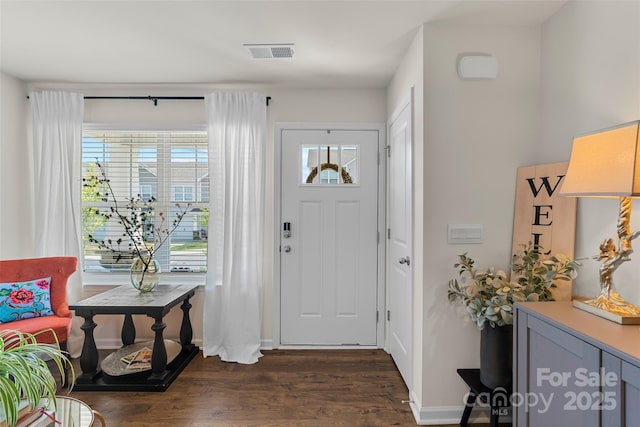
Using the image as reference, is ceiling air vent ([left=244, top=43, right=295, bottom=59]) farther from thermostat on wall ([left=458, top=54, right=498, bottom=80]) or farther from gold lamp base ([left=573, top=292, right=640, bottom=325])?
gold lamp base ([left=573, top=292, right=640, bottom=325])

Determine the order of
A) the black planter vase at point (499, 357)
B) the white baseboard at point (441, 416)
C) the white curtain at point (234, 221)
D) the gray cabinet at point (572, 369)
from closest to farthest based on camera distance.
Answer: the gray cabinet at point (572, 369)
the black planter vase at point (499, 357)
the white baseboard at point (441, 416)
the white curtain at point (234, 221)

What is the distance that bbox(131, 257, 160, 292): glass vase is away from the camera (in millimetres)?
2637

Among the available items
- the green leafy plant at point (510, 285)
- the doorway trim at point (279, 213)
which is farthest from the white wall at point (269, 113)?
the green leafy plant at point (510, 285)

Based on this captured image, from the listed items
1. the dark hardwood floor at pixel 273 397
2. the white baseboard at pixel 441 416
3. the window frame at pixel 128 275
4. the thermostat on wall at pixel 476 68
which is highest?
→ the thermostat on wall at pixel 476 68

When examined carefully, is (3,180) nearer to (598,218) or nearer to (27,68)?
(27,68)

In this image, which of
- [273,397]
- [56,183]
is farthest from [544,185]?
[56,183]

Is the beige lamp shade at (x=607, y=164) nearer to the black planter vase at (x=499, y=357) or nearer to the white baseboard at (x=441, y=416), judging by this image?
the black planter vase at (x=499, y=357)

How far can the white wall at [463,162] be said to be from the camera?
6.36 feet

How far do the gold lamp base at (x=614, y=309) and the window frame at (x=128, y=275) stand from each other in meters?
2.78

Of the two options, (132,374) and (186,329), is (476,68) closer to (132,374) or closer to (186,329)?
(186,329)

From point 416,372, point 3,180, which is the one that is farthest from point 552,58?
point 3,180

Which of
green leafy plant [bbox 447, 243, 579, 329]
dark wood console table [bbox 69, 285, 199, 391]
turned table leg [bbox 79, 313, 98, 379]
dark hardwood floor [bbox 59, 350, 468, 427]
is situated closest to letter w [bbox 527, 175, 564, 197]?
green leafy plant [bbox 447, 243, 579, 329]

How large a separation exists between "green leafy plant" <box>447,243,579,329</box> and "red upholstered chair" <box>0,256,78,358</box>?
281 centimetres

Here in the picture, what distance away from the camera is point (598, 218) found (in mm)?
1548
